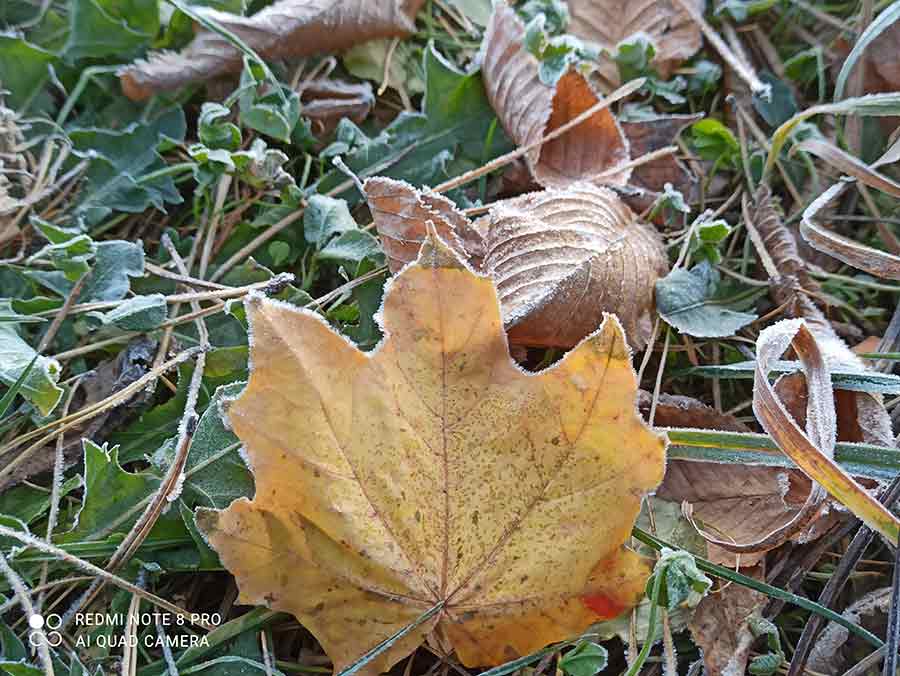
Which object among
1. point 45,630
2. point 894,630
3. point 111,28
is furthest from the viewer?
point 111,28

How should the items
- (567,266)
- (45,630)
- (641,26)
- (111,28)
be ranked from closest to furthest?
(45,630) → (567,266) → (111,28) → (641,26)

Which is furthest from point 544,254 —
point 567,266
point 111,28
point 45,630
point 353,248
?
point 111,28

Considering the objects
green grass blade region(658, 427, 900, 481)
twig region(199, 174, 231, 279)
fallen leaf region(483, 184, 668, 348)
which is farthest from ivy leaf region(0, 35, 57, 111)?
green grass blade region(658, 427, 900, 481)

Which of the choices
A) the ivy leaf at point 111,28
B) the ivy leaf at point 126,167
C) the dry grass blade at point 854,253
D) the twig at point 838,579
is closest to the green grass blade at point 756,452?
the twig at point 838,579

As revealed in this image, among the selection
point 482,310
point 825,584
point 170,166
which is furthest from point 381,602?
point 170,166

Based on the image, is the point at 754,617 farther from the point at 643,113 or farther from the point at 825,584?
the point at 643,113

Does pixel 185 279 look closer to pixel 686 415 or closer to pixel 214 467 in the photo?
pixel 214 467
